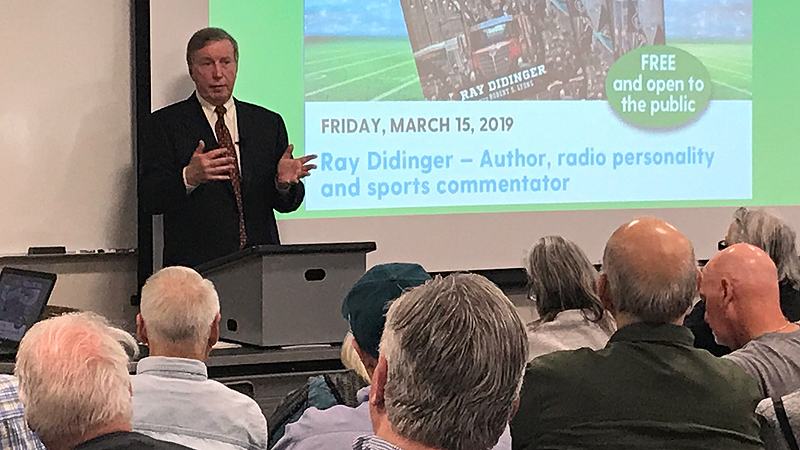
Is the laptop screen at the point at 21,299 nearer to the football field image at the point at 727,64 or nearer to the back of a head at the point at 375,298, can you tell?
the back of a head at the point at 375,298

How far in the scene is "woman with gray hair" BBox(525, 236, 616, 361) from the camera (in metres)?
3.05

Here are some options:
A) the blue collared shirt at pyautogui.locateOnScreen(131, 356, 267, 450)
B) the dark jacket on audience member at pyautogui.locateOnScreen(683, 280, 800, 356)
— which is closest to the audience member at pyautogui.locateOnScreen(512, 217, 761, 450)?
the blue collared shirt at pyautogui.locateOnScreen(131, 356, 267, 450)

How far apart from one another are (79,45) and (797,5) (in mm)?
3422

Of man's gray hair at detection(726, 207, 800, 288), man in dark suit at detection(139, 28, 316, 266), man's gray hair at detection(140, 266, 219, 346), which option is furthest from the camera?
man in dark suit at detection(139, 28, 316, 266)

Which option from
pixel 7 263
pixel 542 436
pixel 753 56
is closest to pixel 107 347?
pixel 542 436

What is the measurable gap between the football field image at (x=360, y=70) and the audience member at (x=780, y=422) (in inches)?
107

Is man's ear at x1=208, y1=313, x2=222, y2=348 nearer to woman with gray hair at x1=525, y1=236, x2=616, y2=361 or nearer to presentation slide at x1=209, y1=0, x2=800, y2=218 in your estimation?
woman with gray hair at x1=525, y1=236, x2=616, y2=361

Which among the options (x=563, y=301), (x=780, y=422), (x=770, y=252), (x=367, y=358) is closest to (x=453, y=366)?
(x=367, y=358)

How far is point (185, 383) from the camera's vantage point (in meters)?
2.40

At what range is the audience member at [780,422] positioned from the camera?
2.02 meters

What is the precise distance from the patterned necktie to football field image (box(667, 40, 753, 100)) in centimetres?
226

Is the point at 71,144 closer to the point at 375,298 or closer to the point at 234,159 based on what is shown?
the point at 234,159

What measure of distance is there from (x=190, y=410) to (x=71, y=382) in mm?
680

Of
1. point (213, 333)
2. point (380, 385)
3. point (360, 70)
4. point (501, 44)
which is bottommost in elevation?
point (213, 333)
